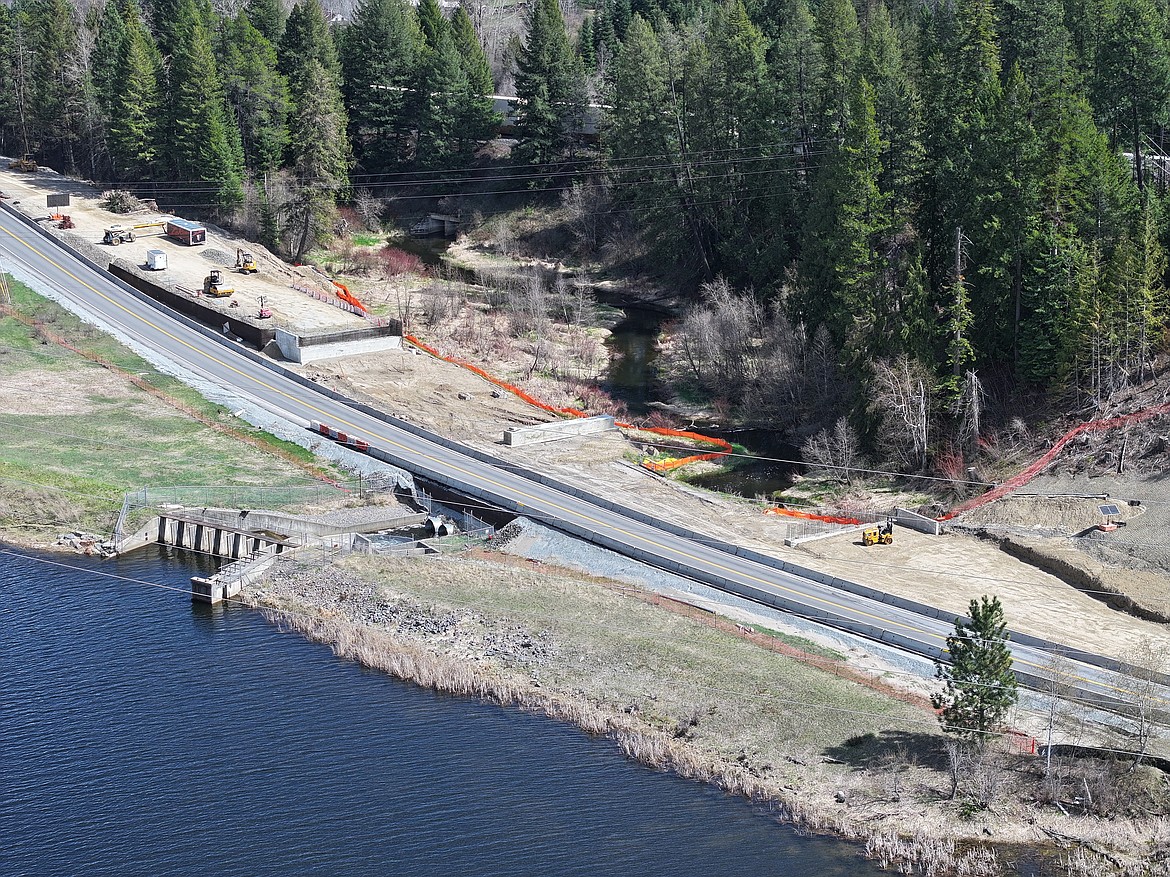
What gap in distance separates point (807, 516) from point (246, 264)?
55.9 metres

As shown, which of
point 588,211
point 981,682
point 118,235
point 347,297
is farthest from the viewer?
point 588,211

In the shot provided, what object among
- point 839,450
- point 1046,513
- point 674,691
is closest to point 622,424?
point 839,450

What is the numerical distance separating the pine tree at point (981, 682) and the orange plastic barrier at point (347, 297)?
69.3 m

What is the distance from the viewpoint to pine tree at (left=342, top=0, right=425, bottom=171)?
14288 cm

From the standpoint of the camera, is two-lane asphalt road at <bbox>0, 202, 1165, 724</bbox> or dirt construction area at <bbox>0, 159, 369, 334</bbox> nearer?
two-lane asphalt road at <bbox>0, 202, 1165, 724</bbox>

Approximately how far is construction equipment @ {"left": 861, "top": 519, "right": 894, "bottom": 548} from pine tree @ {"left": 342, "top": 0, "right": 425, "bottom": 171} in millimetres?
84148

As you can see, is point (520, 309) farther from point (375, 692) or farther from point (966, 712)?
point (966, 712)

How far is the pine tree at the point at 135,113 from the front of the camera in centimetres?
13100

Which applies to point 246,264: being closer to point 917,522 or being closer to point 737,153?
point 737,153

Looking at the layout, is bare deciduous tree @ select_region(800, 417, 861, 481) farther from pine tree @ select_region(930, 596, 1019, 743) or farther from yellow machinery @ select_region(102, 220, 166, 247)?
yellow machinery @ select_region(102, 220, 166, 247)

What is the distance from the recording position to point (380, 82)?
14362 cm

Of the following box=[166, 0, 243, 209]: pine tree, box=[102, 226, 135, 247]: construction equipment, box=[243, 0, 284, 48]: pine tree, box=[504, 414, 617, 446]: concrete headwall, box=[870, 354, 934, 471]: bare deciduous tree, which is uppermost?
box=[243, 0, 284, 48]: pine tree

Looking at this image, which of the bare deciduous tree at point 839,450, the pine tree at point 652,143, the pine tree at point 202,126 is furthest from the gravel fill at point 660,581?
the pine tree at point 202,126

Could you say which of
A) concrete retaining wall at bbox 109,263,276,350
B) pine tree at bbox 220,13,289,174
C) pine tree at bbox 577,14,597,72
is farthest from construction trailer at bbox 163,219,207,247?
pine tree at bbox 577,14,597,72
